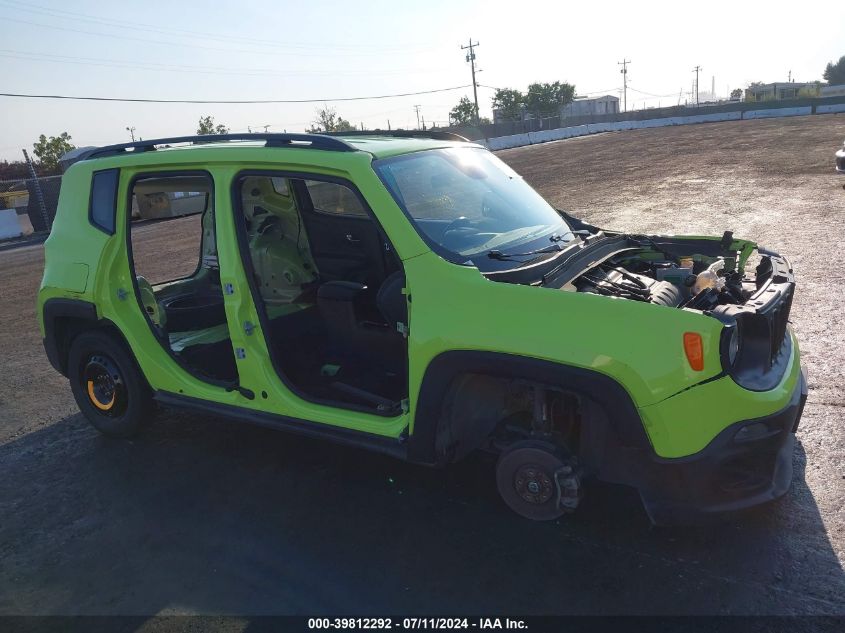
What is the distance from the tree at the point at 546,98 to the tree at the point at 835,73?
47.3 m

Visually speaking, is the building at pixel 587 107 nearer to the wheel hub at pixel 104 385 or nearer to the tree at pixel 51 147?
the tree at pixel 51 147

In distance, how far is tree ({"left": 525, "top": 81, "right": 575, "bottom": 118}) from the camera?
87062 mm

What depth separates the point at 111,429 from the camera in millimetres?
4789

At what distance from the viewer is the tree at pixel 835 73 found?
337ft

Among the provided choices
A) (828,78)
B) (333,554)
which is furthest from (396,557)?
(828,78)

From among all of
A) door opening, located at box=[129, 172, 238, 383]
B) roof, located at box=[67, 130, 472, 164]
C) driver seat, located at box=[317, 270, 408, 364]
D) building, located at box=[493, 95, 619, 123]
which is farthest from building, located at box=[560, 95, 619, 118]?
driver seat, located at box=[317, 270, 408, 364]

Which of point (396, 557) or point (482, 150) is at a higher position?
point (482, 150)

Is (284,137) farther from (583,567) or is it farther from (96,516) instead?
(583,567)

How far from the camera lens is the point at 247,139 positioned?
404 cm

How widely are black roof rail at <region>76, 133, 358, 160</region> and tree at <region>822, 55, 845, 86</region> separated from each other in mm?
123431

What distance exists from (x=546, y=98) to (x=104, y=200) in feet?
299

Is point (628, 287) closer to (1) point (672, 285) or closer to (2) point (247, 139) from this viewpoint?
(1) point (672, 285)

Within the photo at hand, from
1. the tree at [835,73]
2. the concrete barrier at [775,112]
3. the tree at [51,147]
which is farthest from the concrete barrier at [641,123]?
the tree at [835,73]

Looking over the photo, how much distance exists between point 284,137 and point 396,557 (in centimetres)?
242
